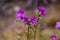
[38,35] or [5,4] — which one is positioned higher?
[38,35]

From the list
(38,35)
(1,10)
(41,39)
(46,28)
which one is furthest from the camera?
(1,10)

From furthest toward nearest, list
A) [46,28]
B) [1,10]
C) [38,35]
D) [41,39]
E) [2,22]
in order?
[1,10] → [2,22] → [46,28] → [41,39] → [38,35]

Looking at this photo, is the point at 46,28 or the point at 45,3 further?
the point at 45,3

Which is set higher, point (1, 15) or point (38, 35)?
point (38, 35)

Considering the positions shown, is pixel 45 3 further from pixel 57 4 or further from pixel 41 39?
pixel 41 39

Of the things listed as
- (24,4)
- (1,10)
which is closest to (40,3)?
(24,4)

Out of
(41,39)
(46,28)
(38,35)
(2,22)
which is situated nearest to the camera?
(38,35)

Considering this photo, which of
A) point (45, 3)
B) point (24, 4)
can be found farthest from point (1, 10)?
point (45, 3)

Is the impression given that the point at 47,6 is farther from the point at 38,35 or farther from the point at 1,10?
the point at 38,35

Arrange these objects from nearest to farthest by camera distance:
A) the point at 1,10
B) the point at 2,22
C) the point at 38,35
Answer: the point at 38,35 < the point at 2,22 < the point at 1,10
